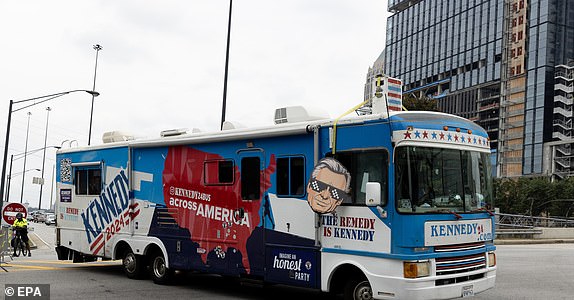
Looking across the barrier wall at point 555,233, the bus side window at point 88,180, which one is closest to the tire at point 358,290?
the bus side window at point 88,180

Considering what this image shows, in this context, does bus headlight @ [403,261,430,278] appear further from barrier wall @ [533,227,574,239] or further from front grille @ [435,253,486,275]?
barrier wall @ [533,227,574,239]

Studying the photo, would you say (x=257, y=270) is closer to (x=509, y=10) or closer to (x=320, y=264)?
(x=320, y=264)

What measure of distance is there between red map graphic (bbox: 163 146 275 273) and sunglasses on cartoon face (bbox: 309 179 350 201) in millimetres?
1348

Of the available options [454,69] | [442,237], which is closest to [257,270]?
[442,237]

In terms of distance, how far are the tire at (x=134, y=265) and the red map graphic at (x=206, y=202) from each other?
1.55 metres

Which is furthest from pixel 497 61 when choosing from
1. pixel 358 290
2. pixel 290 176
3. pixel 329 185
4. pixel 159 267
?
pixel 358 290

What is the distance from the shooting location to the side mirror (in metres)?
8.30

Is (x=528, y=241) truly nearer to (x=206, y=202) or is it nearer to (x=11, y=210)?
(x=11, y=210)

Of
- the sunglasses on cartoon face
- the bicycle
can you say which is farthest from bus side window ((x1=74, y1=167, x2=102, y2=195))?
the bicycle

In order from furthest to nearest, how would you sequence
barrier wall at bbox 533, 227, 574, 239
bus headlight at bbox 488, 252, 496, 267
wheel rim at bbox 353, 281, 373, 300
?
barrier wall at bbox 533, 227, 574, 239, bus headlight at bbox 488, 252, 496, 267, wheel rim at bbox 353, 281, 373, 300

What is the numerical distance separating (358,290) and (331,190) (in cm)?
147

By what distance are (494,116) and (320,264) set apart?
393 ft

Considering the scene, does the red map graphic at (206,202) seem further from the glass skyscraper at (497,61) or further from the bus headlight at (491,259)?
the glass skyscraper at (497,61)

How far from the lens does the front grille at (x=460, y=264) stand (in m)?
8.58
